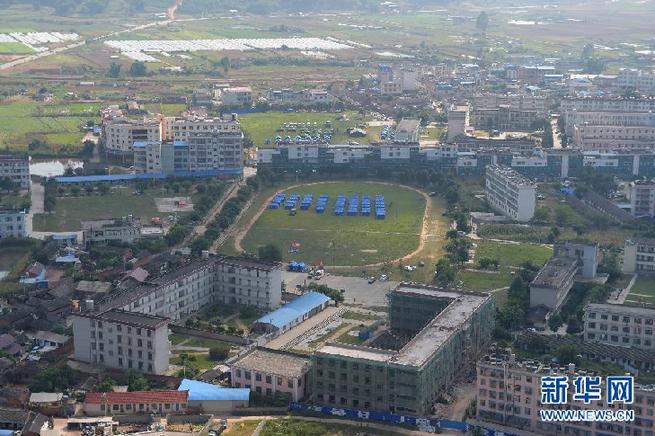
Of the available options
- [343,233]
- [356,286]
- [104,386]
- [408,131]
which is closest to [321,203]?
[343,233]

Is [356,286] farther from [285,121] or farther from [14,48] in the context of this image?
[14,48]

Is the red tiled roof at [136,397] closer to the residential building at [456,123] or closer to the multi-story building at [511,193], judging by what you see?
the multi-story building at [511,193]

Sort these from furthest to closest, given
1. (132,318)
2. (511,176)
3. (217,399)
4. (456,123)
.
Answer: (456,123)
(511,176)
(132,318)
(217,399)

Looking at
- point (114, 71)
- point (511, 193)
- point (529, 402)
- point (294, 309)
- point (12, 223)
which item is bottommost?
point (294, 309)

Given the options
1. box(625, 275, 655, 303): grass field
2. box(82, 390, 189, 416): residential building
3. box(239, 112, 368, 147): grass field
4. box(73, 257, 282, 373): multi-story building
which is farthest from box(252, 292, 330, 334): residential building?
box(239, 112, 368, 147): grass field

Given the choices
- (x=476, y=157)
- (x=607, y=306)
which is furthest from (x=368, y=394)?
(x=476, y=157)

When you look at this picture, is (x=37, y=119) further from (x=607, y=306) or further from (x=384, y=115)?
(x=607, y=306)

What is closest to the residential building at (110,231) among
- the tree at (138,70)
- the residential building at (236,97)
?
the residential building at (236,97)
